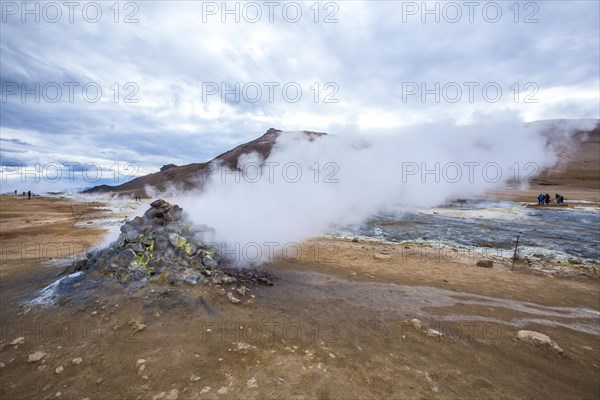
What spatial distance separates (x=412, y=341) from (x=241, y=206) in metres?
8.02

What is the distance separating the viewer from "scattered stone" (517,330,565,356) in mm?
4319

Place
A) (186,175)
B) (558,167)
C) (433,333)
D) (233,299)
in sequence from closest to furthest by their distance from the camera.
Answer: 1. (433,333)
2. (233,299)
3. (558,167)
4. (186,175)

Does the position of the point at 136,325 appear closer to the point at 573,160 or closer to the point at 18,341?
the point at 18,341

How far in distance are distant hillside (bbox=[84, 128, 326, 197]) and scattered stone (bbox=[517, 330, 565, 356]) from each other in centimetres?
4485

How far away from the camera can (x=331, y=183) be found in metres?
20.1

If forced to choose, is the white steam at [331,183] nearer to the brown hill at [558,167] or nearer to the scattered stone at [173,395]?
the scattered stone at [173,395]

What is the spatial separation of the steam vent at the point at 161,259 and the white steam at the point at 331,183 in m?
1.35

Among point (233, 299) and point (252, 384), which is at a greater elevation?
Answer: point (233, 299)

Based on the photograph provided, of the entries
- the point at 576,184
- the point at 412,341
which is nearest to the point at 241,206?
the point at 412,341

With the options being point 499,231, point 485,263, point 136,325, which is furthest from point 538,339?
point 499,231

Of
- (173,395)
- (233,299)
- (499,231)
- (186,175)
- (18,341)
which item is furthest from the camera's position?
(186,175)

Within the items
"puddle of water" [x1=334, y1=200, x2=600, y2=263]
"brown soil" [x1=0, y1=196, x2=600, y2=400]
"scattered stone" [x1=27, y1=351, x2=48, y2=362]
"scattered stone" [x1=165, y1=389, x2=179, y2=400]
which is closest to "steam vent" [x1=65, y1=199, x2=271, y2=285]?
"brown soil" [x1=0, y1=196, x2=600, y2=400]

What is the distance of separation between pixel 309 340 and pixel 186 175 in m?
62.9

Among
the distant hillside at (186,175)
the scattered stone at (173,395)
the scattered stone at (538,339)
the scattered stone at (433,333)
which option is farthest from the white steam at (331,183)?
the distant hillside at (186,175)
